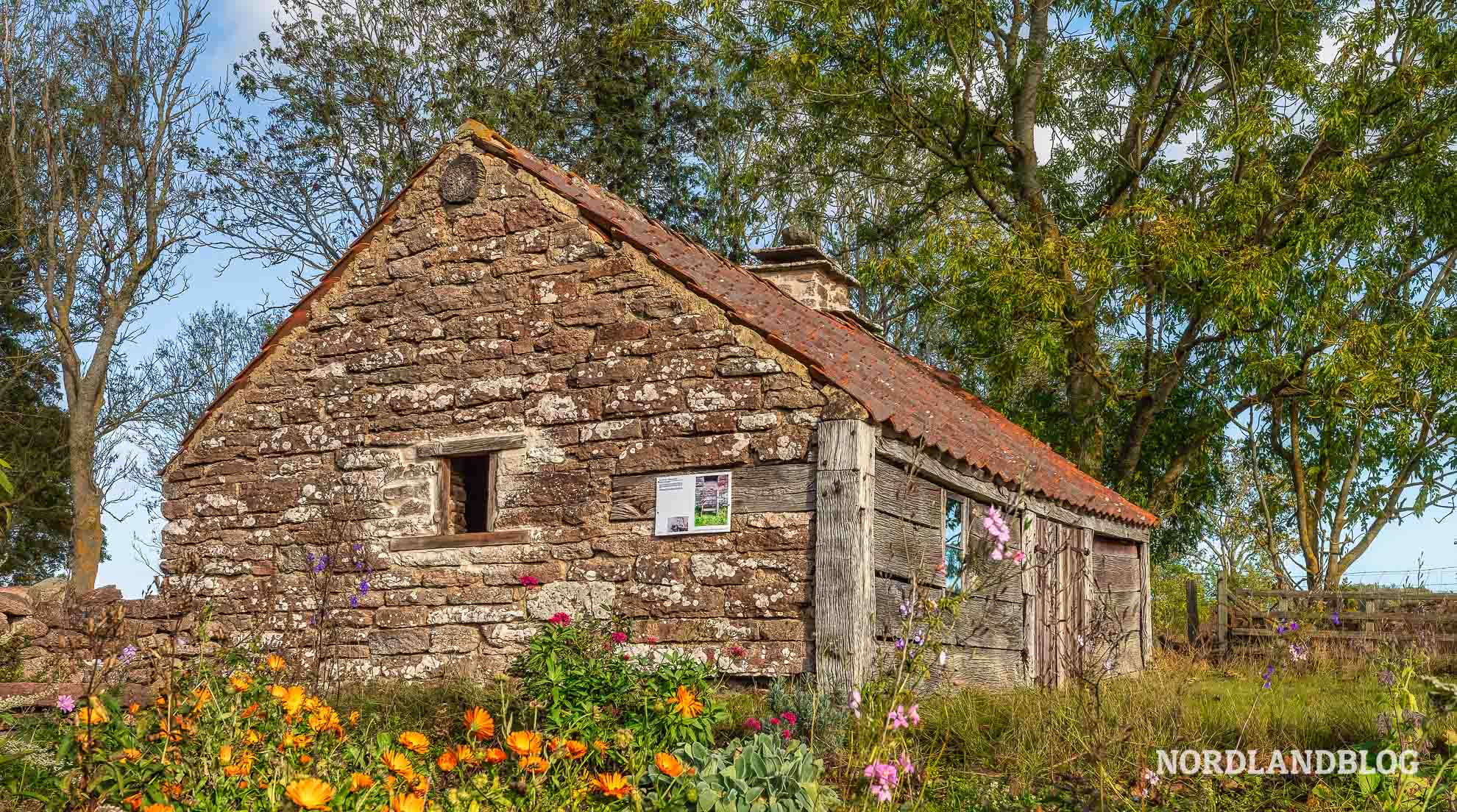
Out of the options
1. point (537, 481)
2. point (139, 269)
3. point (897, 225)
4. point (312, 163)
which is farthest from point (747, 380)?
point (139, 269)

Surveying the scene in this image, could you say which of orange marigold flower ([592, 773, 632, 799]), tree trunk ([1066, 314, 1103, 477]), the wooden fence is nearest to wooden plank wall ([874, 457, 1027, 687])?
orange marigold flower ([592, 773, 632, 799])

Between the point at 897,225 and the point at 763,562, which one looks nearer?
the point at 763,562

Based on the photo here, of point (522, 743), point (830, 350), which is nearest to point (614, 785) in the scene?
point (522, 743)

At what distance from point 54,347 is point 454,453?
13947mm

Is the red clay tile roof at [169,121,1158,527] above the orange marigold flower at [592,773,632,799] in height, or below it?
above

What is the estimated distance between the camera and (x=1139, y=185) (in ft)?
58.8

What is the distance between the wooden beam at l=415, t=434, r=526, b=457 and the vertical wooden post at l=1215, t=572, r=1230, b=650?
10.5m

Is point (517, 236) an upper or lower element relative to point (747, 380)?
upper

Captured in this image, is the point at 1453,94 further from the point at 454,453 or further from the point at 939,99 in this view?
the point at 454,453

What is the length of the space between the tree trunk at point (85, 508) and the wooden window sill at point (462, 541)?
444 inches

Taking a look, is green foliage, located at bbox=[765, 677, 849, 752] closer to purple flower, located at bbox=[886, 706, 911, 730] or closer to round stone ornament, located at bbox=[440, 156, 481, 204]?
purple flower, located at bbox=[886, 706, 911, 730]

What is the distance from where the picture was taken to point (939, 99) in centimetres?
1723

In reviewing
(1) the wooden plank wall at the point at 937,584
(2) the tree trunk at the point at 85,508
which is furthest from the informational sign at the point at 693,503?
(2) the tree trunk at the point at 85,508

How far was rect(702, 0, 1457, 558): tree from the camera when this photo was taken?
1518 cm
